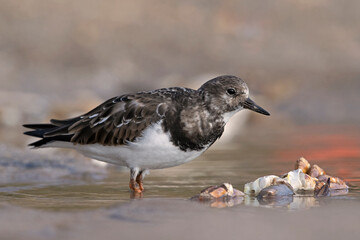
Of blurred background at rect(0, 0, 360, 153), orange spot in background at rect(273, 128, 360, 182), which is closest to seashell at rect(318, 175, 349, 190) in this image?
orange spot in background at rect(273, 128, 360, 182)

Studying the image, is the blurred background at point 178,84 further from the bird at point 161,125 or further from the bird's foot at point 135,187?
the bird at point 161,125

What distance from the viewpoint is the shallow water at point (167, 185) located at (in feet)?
16.8

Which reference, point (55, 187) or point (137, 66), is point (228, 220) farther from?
point (137, 66)

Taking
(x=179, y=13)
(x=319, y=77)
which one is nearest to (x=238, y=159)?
(x=319, y=77)

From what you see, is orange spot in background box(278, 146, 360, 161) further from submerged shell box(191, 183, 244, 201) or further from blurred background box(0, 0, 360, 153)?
blurred background box(0, 0, 360, 153)

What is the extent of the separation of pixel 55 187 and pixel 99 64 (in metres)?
9.68

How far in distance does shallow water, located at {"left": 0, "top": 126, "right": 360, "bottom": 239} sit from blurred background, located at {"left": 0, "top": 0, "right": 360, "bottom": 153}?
2981mm

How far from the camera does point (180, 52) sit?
55.2ft

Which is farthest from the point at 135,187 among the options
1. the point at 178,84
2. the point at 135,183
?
the point at 178,84

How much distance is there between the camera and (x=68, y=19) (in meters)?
17.8

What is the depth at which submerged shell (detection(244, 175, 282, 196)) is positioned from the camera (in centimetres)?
636

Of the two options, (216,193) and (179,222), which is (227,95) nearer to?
(216,193)

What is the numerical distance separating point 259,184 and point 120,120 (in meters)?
1.50

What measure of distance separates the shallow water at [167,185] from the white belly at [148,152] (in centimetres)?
30
